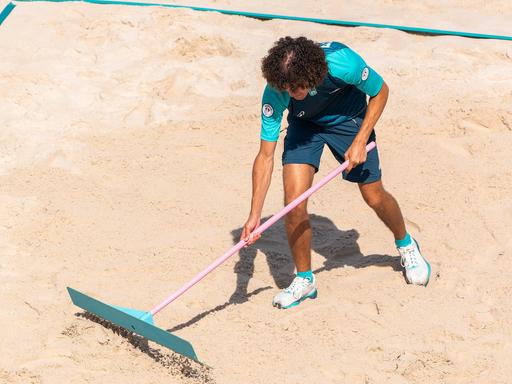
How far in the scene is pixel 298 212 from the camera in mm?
4504

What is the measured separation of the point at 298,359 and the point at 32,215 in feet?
6.81

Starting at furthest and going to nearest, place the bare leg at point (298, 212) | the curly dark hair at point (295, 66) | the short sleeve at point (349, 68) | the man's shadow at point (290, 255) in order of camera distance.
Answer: the man's shadow at point (290, 255), the bare leg at point (298, 212), the short sleeve at point (349, 68), the curly dark hair at point (295, 66)

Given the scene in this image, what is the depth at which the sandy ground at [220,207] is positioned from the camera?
4.29 meters

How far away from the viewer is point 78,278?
16.2ft

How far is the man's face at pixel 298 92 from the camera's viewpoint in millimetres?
4012

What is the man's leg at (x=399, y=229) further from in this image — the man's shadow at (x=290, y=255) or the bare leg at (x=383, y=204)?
the man's shadow at (x=290, y=255)

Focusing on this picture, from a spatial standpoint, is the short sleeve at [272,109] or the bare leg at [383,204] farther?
the bare leg at [383,204]

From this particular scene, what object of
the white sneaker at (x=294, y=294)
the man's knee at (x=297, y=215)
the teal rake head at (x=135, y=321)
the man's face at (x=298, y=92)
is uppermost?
the man's face at (x=298, y=92)

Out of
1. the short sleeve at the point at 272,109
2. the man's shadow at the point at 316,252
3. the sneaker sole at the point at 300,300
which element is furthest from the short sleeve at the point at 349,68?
the man's shadow at the point at 316,252

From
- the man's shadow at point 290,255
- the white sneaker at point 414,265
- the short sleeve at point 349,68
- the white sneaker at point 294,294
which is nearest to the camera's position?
the short sleeve at point 349,68

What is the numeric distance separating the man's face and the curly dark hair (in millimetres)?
17

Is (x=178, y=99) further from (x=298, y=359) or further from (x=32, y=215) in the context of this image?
(x=298, y=359)

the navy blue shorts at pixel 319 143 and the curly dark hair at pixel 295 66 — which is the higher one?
the curly dark hair at pixel 295 66

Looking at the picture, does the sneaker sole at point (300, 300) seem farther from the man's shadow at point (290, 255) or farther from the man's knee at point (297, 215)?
the man's knee at point (297, 215)
